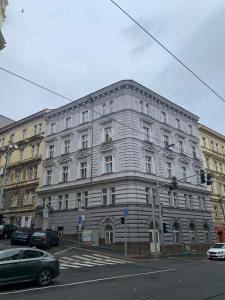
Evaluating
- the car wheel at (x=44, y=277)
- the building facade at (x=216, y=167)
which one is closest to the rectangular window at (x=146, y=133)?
the building facade at (x=216, y=167)

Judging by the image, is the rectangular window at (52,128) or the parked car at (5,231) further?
the rectangular window at (52,128)

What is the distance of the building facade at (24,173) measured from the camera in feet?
144

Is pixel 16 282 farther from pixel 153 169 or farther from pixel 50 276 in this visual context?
pixel 153 169

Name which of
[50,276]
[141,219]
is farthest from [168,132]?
[50,276]

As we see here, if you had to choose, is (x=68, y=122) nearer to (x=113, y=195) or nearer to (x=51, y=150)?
(x=51, y=150)

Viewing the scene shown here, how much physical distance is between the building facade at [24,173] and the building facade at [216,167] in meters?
25.0

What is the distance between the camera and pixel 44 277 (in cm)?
1250

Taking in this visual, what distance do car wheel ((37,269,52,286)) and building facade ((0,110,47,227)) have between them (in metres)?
30.0

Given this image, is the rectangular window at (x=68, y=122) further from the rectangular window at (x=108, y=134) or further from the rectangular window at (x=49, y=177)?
the rectangular window at (x=108, y=134)

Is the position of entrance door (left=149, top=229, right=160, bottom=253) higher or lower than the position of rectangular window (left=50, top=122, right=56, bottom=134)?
lower

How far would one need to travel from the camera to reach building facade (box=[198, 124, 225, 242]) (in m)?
47.0

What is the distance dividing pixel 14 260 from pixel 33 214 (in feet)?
103

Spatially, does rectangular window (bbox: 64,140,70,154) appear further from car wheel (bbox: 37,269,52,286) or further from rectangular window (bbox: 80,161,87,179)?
car wheel (bbox: 37,269,52,286)

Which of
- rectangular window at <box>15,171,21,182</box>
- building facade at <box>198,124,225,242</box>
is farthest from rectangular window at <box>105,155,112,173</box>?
building facade at <box>198,124,225,242</box>
